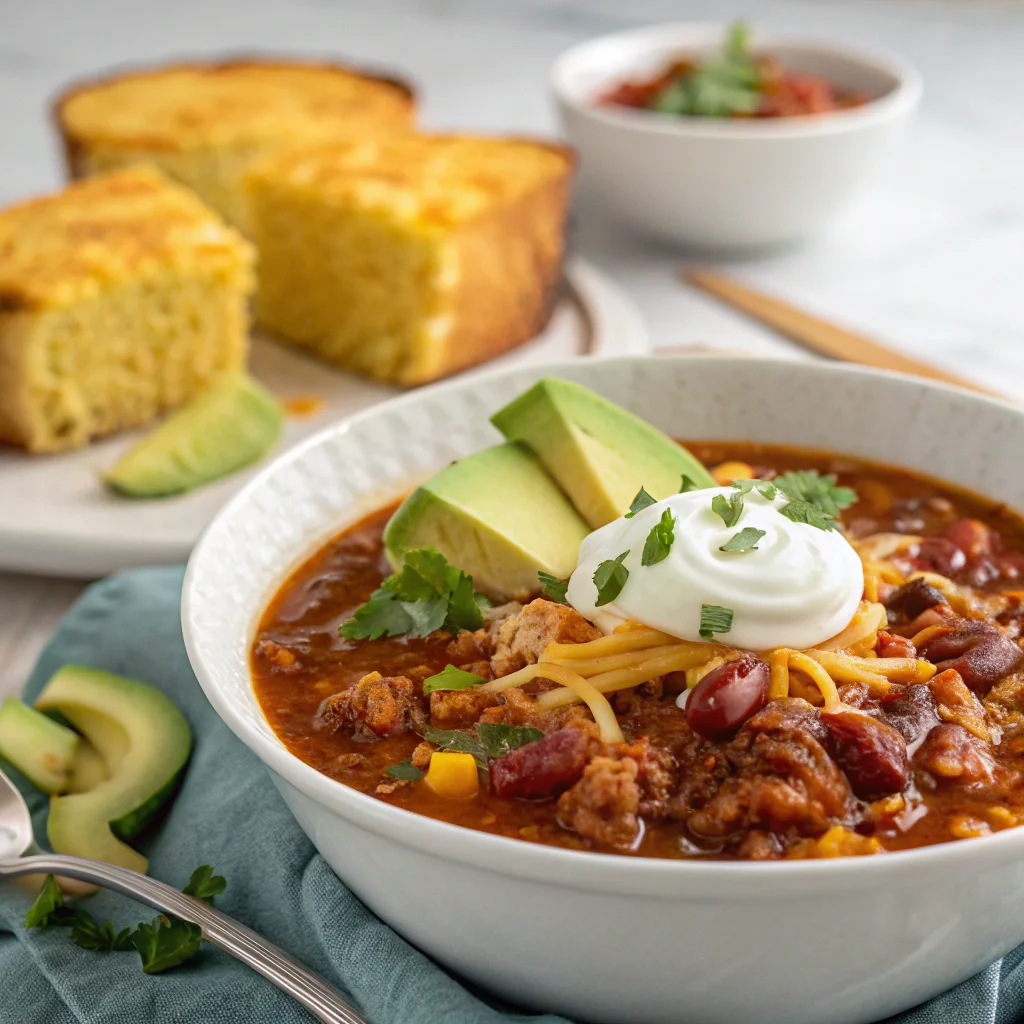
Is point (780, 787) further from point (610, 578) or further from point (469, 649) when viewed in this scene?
point (469, 649)

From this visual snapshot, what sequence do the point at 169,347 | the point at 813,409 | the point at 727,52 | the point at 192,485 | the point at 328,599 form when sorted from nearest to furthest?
the point at 328,599 → the point at 813,409 → the point at 192,485 → the point at 169,347 → the point at 727,52

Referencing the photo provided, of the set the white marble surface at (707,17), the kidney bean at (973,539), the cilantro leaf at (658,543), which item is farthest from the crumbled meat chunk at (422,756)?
the white marble surface at (707,17)

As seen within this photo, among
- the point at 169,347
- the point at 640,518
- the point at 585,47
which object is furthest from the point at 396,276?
the point at 640,518

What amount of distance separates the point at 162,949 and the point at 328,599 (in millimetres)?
895

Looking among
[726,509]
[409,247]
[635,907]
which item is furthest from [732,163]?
[635,907]

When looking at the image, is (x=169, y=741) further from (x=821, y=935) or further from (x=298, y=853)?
(x=821, y=935)

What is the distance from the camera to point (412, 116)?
7.11 m

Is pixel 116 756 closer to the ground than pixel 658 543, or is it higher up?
closer to the ground

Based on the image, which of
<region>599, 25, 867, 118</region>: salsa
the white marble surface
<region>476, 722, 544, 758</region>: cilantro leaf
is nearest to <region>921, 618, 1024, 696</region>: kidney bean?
<region>476, 722, 544, 758</region>: cilantro leaf

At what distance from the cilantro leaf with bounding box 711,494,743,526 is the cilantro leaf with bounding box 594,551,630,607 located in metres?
0.21

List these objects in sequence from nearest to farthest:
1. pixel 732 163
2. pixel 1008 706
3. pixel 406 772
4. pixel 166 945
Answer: pixel 406 772 → pixel 1008 706 → pixel 166 945 → pixel 732 163

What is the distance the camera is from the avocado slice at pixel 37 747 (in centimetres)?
356

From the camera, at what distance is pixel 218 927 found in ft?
9.58

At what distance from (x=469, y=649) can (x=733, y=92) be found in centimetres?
427
